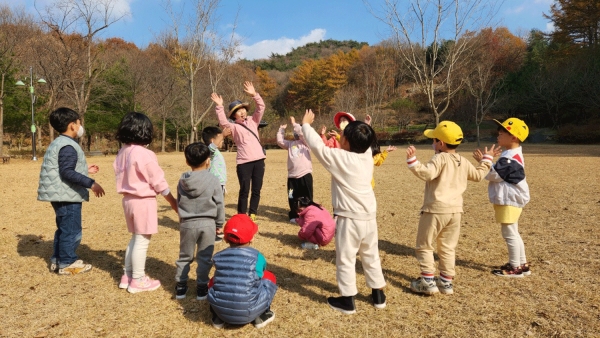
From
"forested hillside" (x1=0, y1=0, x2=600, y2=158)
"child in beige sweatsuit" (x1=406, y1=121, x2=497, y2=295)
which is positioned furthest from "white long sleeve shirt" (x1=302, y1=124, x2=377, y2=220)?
"forested hillside" (x1=0, y1=0, x2=600, y2=158)

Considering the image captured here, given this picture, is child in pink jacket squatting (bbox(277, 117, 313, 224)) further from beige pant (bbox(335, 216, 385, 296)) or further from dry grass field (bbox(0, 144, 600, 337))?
beige pant (bbox(335, 216, 385, 296))

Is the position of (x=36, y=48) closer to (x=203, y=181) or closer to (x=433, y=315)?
(x=203, y=181)

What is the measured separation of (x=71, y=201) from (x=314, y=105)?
47.0 metres

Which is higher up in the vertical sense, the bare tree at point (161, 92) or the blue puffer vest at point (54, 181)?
the bare tree at point (161, 92)

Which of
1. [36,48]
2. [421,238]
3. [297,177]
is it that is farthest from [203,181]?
[36,48]

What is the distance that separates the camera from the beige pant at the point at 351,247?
302 centimetres

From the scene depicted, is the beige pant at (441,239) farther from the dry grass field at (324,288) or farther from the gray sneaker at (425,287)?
the dry grass field at (324,288)

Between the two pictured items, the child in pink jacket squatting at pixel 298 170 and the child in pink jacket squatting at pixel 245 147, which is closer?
the child in pink jacket squatting at pixel 245 147

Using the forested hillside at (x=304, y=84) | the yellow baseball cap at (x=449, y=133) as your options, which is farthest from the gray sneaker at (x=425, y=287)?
the forested hillside at (x=304, y=84)

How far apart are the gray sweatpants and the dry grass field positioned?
0.26 metres

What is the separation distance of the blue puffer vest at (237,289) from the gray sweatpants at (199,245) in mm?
471

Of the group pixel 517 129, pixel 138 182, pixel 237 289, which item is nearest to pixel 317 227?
pixel 237 289

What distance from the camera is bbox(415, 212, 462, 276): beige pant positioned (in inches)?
133

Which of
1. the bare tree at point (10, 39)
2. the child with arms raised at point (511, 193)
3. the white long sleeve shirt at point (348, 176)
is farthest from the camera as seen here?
the bare tree at point (10, 39)
